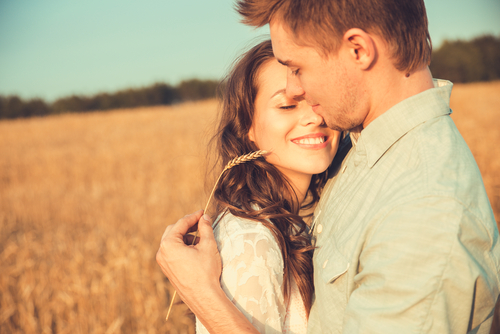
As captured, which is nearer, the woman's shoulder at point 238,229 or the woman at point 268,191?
the woman at point 268,191

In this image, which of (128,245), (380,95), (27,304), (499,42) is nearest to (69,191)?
(128,245)

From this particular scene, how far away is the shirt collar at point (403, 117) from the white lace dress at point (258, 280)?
2.10 feet

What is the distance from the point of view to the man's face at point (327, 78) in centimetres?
156

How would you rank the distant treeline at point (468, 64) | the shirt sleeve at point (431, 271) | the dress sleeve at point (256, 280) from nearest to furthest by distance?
the shirt sleeve at point (431, 271), the dress sleeve at point (256, 280), the distant treeline at point (468, 64)

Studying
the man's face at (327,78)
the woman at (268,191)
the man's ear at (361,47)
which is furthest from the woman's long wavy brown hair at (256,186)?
the man's ear at (361,47)

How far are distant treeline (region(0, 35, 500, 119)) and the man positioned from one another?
129ft

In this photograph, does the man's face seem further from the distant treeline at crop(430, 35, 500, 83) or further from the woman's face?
the distant treeline at crop(430, 35, 500, 83)

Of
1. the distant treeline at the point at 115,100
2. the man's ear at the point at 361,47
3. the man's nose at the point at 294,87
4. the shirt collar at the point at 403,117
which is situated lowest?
the distant treeline at the point at 115,100

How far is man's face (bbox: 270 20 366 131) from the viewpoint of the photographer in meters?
1.56

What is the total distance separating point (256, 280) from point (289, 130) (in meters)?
0.96

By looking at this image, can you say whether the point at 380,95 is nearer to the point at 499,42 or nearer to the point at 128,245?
the point at 128,245

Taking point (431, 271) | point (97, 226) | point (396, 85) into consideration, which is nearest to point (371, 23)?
point (396, 85)

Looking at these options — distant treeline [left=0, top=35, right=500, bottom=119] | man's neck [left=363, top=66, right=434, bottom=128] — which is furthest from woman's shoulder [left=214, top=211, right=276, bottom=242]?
distant treeline [left=0, top=35, right=500, bottom=119]

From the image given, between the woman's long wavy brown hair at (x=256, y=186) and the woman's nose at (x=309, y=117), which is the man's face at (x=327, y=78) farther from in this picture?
the woman's long wavy brown hair at (x=256, y=186)
